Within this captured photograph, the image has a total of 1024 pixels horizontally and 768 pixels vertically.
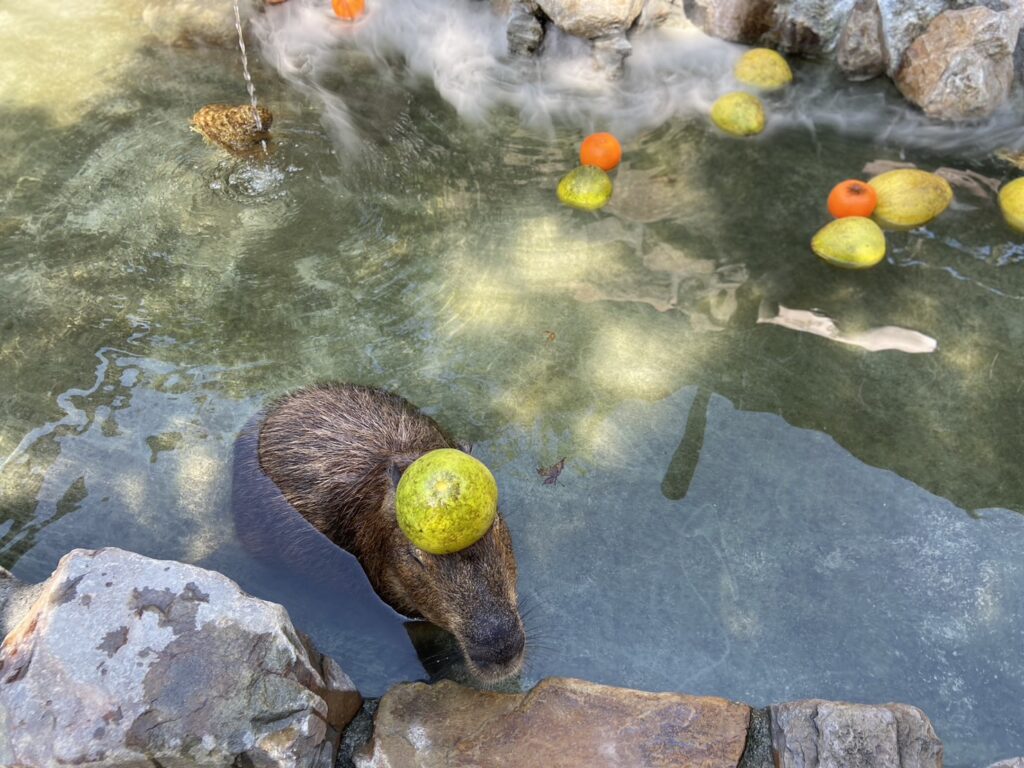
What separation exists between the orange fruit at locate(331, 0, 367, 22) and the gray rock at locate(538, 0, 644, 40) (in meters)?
1.54

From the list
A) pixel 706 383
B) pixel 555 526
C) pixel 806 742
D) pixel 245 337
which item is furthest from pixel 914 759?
pixel 245 337

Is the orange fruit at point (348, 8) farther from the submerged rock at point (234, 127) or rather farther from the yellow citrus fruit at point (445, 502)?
the yellow citrus fruit at point (445, 502)

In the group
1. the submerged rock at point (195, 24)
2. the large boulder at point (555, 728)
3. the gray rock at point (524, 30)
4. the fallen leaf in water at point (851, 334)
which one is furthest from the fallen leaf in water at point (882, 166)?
the submerged rock at point (195, 24)

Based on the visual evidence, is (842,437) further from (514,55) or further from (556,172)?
(514,55)

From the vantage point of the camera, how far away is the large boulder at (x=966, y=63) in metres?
5.71

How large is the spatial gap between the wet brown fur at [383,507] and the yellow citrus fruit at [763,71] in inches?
144

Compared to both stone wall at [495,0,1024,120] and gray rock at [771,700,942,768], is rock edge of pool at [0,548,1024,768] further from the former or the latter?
stone wall at [495,0,1024,120]

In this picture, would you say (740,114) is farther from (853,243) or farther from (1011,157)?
(1011,157)

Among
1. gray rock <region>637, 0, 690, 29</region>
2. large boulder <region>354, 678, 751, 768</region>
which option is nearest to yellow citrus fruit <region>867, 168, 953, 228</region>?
gray rock <region>637, 0, 690, 29</region>

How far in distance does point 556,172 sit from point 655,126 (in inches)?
→ 34.4

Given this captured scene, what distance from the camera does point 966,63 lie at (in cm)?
577

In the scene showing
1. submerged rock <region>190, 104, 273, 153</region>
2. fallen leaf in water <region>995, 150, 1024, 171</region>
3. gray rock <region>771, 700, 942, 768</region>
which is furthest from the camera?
submerged rock <region>190, 104, 273, 153</region>

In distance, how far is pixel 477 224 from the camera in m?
5.33

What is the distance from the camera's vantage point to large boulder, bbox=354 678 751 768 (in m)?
3.14
